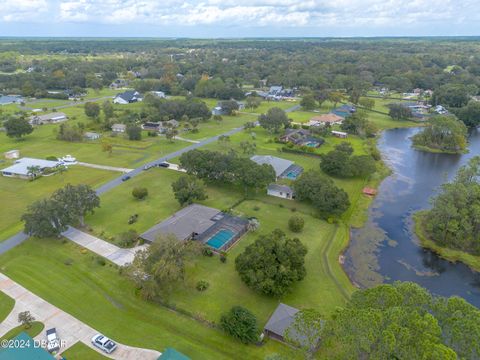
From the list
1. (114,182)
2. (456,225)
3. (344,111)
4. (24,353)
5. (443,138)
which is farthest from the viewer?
(344,111)

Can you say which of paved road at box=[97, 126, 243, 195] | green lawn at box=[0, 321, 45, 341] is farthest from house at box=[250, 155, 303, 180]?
green lawn at box=[0, 321, 45, 341]

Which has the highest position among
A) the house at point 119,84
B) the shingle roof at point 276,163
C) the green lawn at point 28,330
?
the green lawn at point 28,330

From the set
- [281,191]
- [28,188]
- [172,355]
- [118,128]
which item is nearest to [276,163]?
[281,191]

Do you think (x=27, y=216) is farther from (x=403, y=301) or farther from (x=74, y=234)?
(x=403, y=301)

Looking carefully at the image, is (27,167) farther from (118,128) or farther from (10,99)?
(10,99)

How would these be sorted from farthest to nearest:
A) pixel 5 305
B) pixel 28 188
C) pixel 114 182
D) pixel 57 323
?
pixel 114 182, pixel 28 188, pixel 5 305, pixel 57 323

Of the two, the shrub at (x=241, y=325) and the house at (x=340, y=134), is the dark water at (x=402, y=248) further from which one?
the house at (x=340, y=134)

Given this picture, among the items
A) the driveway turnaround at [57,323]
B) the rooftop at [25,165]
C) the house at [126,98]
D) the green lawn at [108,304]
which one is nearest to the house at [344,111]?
the house at [126,98]
